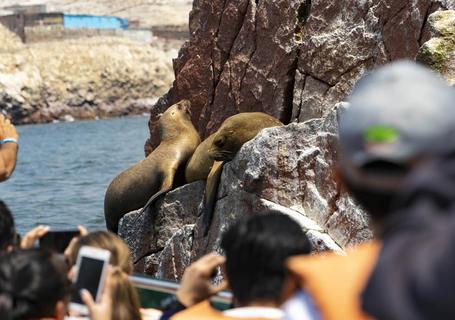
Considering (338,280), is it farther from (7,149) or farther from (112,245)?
(7,149)

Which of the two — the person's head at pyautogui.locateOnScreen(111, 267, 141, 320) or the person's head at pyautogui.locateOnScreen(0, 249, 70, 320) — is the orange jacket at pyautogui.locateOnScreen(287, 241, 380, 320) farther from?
the person's head at pyautogui.locateOnScreen(111, 267, 141, 320)

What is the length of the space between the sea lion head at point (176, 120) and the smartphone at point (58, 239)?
7.92 meters

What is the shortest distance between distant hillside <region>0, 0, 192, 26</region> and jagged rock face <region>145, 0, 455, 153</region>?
84770 mm

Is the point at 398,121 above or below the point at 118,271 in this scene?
above

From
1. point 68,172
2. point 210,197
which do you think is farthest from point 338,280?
point 68,172

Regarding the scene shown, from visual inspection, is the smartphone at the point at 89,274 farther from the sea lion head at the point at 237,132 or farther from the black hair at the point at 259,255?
the sea lion head at the point at 237,132

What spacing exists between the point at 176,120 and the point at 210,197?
8.45 ft

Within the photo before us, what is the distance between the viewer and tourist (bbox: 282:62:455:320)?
1.70 meters

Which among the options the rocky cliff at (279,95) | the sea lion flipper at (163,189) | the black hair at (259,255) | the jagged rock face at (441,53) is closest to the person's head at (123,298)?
the black hair at (259,255)

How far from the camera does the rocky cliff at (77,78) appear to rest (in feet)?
236

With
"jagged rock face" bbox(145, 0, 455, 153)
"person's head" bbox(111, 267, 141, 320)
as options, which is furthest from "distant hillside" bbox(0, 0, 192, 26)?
"person's head" bbox(111, 267, 141, 320)

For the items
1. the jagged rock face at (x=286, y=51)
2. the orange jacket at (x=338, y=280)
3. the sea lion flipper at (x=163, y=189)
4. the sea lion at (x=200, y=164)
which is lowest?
the sea lion flipper at (x=163, y=189)

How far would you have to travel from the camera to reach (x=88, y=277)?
298 cm

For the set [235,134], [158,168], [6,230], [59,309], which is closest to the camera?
[59,309]
